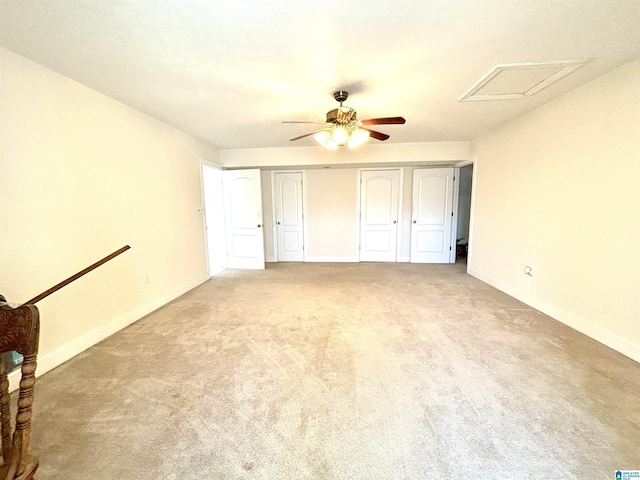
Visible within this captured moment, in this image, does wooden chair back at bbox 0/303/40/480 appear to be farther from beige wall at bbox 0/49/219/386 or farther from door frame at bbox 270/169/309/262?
door frame at bbox 270/169/309/262

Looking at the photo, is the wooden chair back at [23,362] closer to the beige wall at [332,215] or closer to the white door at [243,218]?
the white door at [243,218]

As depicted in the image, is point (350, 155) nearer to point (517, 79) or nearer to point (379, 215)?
point (379, 215)

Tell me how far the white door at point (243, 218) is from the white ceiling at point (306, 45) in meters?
2.26

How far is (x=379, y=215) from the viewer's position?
5723 millimetres

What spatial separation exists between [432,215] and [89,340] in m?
5.58

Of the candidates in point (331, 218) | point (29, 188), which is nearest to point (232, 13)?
point (29, 188)

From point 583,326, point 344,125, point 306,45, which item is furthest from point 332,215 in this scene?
point 583,326

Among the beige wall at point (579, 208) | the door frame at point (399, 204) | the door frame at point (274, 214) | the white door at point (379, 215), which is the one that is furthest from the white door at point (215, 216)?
the beige wall at point (579, 208)

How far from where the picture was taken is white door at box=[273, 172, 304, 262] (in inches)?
228

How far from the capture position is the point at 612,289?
7.39 ft

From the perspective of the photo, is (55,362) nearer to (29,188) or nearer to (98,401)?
(98,401)

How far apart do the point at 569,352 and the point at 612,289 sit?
669 mm

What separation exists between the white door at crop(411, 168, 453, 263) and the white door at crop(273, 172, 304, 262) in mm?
2446

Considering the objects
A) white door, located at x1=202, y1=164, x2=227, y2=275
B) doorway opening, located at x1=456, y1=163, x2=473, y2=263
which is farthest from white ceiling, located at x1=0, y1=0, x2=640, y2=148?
doorway opening, located at x1=456, y1=163, x2=473, y2=263
